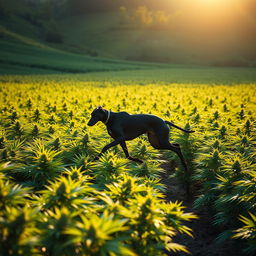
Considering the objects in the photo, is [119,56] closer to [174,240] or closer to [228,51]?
[228,51]

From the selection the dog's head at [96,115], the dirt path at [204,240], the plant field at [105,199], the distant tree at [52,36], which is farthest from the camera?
the distant tree at [52,36]

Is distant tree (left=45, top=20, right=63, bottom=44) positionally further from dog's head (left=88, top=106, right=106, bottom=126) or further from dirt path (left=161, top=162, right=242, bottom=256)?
dirt path (left=161, top=162, right=242, bottom=256)

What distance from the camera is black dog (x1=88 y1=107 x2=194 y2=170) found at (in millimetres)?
5582

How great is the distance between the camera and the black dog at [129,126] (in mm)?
5582

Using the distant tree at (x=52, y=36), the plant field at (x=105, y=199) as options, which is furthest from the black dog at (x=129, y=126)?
the distant tree at (x=52, y=36)

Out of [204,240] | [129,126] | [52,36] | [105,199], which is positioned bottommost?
[204,240]

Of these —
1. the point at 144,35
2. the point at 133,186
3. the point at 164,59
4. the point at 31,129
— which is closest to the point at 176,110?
the point at 31,129

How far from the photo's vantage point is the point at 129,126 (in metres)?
5.74

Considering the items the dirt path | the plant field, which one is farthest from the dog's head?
the dirt path

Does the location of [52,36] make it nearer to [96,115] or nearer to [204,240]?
[96,115]

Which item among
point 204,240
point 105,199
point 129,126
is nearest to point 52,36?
point 129,126

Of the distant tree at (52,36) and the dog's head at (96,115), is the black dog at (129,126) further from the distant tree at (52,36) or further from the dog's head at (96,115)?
the distant tree at (52,36)

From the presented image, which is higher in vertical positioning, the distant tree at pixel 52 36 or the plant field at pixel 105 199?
the distant tree at pixel 52 36

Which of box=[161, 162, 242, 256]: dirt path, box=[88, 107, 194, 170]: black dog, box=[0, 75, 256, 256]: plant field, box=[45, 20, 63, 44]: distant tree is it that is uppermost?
box=[45, 20, 63, 44]: distant tree
